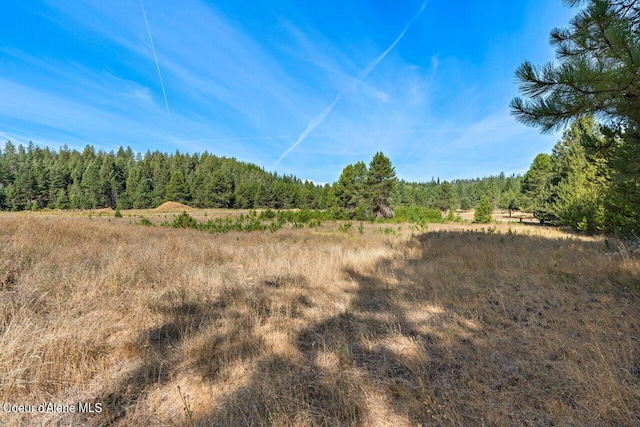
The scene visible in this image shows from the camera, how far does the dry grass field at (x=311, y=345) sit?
210 cm

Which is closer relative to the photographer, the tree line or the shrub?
the shrub

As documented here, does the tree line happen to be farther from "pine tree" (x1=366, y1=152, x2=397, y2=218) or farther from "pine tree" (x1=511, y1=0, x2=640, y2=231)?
"pine tree" (x1=511, y1=0, x2=640, y2=231)

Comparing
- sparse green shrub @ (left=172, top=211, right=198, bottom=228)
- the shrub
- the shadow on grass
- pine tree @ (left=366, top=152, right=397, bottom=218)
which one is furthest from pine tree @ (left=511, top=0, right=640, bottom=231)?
the shrub

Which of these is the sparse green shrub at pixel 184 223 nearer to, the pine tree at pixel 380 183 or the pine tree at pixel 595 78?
the pine tree at pixel 595 78

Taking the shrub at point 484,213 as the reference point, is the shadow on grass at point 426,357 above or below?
below

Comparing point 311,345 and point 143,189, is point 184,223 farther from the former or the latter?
point 143,189

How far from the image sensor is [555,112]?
3189mm

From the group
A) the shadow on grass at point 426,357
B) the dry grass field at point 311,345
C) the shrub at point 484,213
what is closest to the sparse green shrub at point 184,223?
the dry grass field at point 311,345

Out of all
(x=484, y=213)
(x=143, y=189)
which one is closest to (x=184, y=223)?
(x=484, y=213)

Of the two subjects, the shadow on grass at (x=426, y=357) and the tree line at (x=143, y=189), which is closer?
the shadow on grass at (x=426, y=357)

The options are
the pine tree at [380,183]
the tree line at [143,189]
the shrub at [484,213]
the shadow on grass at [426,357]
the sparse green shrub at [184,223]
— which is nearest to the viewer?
the shadow on grass at [426,357]

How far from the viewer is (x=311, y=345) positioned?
3.25m

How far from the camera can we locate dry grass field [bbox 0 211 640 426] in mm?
2096

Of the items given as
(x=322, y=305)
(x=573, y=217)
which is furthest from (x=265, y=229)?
(x=573, y=217)
